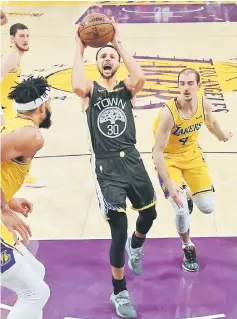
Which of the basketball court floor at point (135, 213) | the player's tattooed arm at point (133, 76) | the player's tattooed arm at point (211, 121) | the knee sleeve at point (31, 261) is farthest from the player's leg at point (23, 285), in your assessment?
the player's tattooed arm at point (211, 121)

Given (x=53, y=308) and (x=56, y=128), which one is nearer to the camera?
(x=53, y=308)

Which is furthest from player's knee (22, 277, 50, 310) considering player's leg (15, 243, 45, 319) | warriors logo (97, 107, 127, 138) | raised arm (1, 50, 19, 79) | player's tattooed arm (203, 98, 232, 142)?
raised arm (1, 50, 19, 79)

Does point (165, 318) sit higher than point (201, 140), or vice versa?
point (201, 140)

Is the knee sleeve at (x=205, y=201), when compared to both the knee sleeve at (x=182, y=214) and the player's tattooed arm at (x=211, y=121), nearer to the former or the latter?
the knee sleeve at (x=182, y=214)

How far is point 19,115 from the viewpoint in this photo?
175 inches

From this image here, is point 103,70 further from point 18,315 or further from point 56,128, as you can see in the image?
point 56,128

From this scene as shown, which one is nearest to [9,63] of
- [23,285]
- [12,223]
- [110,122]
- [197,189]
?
[110,122]

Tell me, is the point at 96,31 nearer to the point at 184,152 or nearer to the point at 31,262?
the point at 184,152

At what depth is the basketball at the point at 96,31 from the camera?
5.37m

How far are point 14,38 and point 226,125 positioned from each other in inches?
144

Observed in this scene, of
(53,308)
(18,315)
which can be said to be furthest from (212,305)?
(18,315)

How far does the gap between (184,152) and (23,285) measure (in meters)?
2.31

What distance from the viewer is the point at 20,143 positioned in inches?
162

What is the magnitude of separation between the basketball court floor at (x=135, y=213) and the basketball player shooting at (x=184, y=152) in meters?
0.40
